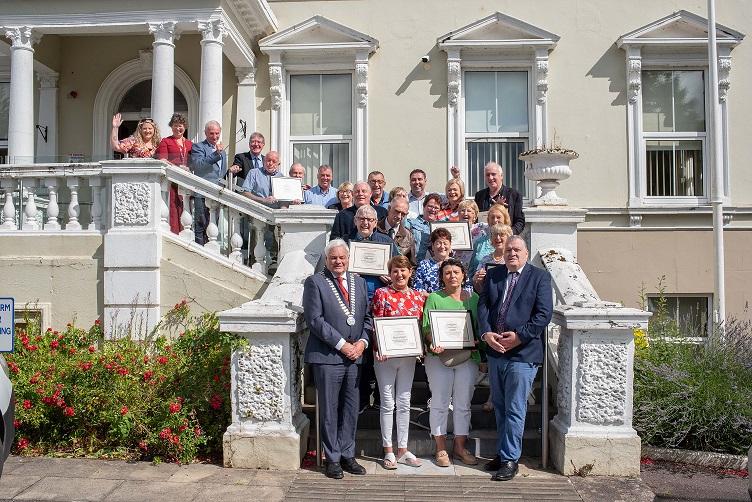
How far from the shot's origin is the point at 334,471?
5.89 metres

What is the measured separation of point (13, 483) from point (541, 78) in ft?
31.3

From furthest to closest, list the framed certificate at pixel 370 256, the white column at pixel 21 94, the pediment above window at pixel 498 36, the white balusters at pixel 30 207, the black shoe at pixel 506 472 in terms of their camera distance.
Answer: the pediment above window at pixel 498 36, the white column at pixel 21 94, the white balusters at pixel 30 207, the framed certificate at pixel 370 256, the black shoe at pixel 506 472

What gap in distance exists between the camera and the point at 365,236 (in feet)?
22.2

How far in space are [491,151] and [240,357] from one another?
7.26m

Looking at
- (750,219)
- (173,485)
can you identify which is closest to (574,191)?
(750,219)

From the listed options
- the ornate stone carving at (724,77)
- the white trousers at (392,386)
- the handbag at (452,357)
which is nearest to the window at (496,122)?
the ornate stone carving at (724,77)

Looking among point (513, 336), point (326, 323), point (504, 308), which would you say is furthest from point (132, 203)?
point (513, 336)

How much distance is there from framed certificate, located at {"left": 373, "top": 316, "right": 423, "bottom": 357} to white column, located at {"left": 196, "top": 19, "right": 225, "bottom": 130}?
583 cm

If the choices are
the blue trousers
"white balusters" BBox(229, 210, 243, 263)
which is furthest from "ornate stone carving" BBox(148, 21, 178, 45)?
the blue trousers

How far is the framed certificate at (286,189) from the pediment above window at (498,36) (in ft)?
14.4

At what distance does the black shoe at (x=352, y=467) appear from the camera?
5.97m

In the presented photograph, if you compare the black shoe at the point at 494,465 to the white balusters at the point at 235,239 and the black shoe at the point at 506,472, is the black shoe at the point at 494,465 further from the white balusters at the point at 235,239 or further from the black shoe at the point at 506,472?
the white balusters at the point at 235,239

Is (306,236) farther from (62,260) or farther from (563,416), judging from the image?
(563,416)

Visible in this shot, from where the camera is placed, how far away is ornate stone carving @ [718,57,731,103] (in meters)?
11.7
